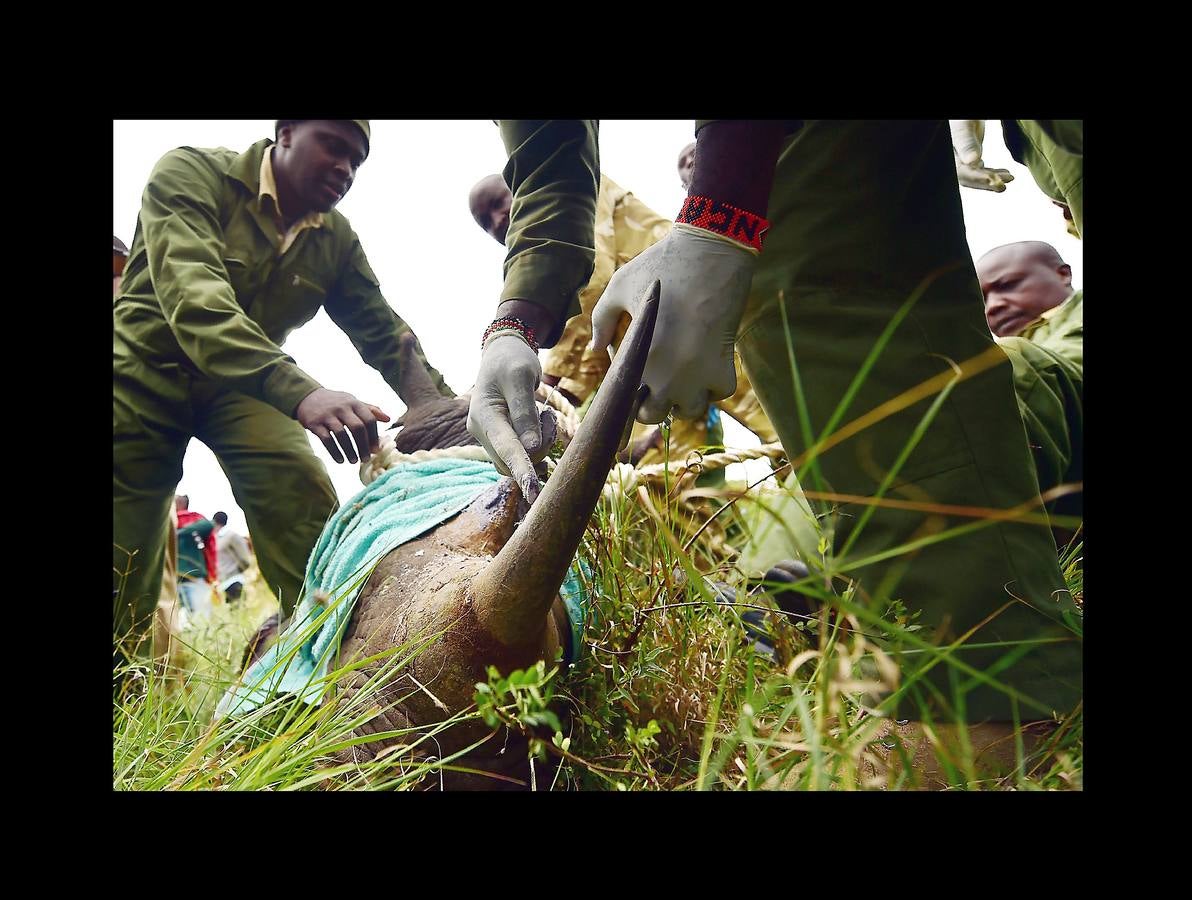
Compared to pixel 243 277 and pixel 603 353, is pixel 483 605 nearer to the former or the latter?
pixel 603 353

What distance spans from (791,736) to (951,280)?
31.8 inches

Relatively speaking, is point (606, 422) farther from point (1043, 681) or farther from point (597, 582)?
point (1043, 681)

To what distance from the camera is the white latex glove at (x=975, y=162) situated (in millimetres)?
2363

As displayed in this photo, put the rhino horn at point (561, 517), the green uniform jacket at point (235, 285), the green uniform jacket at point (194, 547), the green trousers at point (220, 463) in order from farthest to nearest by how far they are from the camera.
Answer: the green uniform jacket at point (194, 547) → the green trousers at point (220, 463) → the green uniform jacket at point (235, 285) → the rhino horn at point (561, 517)

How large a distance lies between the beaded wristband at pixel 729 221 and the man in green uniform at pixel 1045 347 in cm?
65

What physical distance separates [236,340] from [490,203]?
43.9 inches

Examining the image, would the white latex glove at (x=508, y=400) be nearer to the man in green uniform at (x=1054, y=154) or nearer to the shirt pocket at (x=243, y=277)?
the man in green uniform at (x=1054, y=154)

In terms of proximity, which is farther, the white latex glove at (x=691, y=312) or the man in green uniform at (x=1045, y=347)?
the man in green uniform at (x=1045, y=347)

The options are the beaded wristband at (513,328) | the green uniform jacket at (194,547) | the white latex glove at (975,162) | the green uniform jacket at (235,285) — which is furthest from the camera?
the green uniform jacket at (194,547)

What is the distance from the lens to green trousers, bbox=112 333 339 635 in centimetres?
301

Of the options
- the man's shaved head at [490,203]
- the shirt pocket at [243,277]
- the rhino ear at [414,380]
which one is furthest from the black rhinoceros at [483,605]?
the shirt pocket at [243,277]

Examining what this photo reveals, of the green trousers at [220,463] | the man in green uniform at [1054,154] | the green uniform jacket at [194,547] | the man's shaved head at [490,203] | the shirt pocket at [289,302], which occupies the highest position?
the man's shaved head at [490,203]

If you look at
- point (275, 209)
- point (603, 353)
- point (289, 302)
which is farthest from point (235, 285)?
point (603, 353)

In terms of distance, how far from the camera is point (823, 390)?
4.49 feet
